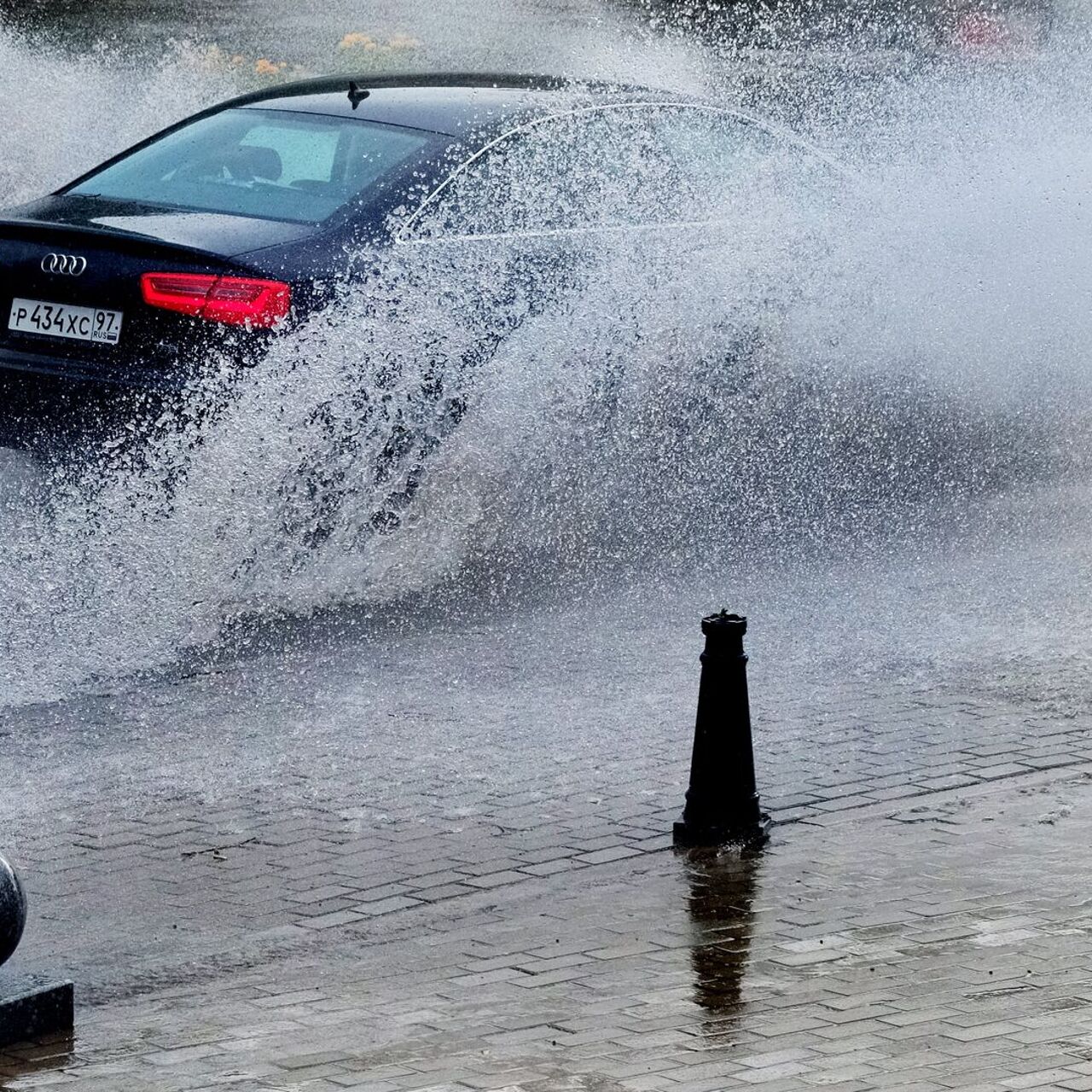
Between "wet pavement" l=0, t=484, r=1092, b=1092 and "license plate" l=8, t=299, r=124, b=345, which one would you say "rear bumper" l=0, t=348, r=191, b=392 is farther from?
"wet pavement" l=0, t=484, r=1092, b=1092

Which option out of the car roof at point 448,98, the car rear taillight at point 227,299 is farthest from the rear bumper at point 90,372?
the car roof at point 448,98

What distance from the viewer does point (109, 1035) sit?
197 inches

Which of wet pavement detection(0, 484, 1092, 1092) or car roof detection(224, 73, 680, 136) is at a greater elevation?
car roof detection(224, 73, 680, 136)

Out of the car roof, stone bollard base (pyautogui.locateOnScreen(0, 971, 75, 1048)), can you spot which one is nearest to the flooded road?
the car roof

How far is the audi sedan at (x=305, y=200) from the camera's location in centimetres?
861

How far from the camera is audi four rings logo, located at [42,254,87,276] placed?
28.8ft

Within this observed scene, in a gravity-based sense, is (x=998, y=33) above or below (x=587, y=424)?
above

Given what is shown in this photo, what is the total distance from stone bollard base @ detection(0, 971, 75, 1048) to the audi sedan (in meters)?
3.86

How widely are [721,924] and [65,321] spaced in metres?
4.20

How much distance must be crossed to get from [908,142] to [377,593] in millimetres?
5419

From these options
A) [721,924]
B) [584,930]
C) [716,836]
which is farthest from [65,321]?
[721,924]

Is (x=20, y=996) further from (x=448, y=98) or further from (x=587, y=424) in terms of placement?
(x=448, y=98)

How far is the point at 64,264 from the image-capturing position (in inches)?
348

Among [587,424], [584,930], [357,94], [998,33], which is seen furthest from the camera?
[998,33]
